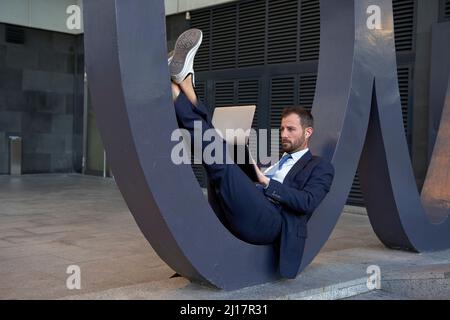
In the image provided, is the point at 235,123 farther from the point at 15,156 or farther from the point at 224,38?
the point at 15,156

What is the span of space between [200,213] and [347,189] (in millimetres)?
1637

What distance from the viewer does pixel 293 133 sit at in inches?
159

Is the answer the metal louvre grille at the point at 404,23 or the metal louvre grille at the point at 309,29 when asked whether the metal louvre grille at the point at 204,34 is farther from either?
the metal louvre grille at the point at 404,23

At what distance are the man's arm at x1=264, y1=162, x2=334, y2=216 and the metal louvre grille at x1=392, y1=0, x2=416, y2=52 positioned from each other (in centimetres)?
535

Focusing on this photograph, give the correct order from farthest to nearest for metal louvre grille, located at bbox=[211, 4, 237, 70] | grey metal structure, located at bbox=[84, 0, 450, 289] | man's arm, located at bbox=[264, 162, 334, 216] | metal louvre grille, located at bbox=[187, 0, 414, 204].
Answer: metal louvre grille, located at bbox=[211, 4, 237, 70]
metal louvre grille, located at bbox=[187, 0, 414, 204]
man's arm, located at bbox=[264, 162, 334, 216]
grey metal structure, located at bbox=[84, 0, 450, 289]

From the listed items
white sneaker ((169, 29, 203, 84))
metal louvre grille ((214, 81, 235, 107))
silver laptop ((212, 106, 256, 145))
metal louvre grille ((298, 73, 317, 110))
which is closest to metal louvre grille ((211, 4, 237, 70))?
metal louvre grille ((214, 81, 235, 107))

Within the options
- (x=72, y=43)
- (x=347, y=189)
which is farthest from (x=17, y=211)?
(x=72, y=43)

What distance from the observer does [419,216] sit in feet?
18.0

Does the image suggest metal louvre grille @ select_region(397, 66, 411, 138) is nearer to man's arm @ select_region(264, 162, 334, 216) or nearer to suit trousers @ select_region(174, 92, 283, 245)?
man's arm @ select_region(264, 162, 334, 216)

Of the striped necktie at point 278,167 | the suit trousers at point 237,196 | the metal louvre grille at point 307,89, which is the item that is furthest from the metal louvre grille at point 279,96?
the suit trousers at point 237,196

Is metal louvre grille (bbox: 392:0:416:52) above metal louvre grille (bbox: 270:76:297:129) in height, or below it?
above

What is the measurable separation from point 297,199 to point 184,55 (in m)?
1.22

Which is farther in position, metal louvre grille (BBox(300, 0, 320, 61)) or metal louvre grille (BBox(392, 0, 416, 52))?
metal louvre grille (BBox(300, 0, 320, 61))

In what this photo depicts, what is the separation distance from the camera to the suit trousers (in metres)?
3.57
